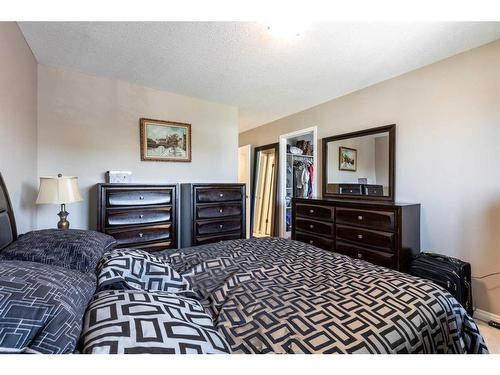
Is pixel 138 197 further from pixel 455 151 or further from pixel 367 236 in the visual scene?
pixel 455 151

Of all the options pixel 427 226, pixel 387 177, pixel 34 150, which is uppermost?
pixel 34 150

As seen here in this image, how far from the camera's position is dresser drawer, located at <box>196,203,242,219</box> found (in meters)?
2.95

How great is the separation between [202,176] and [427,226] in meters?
2.81

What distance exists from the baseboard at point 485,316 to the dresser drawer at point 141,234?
122 inches

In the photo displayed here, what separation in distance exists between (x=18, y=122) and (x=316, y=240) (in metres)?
3.18

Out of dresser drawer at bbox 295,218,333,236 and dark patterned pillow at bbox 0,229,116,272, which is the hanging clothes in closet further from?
dark patterned pillow at bbox 0,229,116,272

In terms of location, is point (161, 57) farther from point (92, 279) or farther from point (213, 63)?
point (92, 279)

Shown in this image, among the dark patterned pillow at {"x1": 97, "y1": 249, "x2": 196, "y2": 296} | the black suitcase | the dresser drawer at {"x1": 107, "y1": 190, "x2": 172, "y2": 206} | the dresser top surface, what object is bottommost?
the black suitcase

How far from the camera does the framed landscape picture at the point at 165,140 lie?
3035 millimetres

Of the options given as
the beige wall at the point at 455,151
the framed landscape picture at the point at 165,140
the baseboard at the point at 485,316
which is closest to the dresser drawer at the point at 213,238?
the framed landscape picture at the point at 165,140

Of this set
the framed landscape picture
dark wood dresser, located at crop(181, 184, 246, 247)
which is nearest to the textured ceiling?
the framed landscape picture

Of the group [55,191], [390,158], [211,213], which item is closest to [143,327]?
[55,191]

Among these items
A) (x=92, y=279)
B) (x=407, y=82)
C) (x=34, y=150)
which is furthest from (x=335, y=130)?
(x=34, y=150)
